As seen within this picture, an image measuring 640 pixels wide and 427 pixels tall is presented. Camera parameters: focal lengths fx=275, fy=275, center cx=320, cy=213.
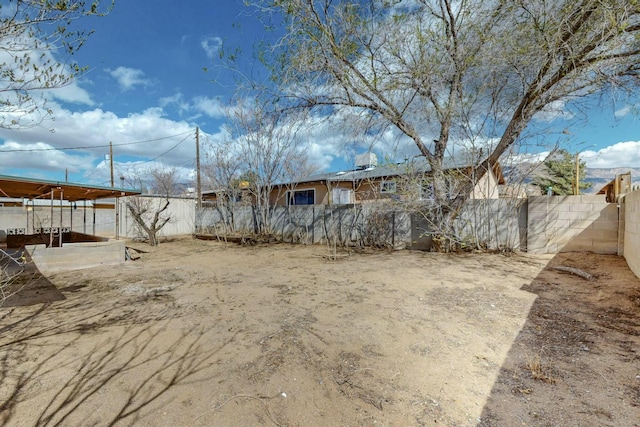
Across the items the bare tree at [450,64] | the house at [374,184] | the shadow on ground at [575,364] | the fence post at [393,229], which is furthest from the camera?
the fence post at [393,229]

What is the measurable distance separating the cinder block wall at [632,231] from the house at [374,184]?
2.53m

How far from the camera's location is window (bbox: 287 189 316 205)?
13.6 metres

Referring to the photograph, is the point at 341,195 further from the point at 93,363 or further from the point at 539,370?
the point at 93,363

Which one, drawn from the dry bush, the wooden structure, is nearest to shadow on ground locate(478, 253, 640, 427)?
the dry bush

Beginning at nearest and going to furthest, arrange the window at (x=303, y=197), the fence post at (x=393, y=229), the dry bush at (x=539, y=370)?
the dry bush at (x=539, y=370)
the fence post at (x=393, y=229)
the window at (x=303, y=197)

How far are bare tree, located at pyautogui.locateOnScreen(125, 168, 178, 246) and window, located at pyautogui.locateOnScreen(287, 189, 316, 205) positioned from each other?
17.9 ft

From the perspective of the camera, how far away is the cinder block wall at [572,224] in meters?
5.61

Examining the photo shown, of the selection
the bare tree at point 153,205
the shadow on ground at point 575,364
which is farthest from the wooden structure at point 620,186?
the bare tree at point 153,205

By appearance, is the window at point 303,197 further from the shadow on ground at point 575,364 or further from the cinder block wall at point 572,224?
the shadow on ground at point 575,364

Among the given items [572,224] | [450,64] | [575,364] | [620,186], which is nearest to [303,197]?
[450,64]

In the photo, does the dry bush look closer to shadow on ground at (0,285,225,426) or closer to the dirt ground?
the dirt ground

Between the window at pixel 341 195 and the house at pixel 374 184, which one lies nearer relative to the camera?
the house at pixel 374 184

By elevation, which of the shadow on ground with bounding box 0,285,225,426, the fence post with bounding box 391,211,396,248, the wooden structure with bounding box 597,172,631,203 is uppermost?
the wooden structure with bounding box 597,172,631,203

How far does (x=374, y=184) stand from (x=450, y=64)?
5.02 metres
